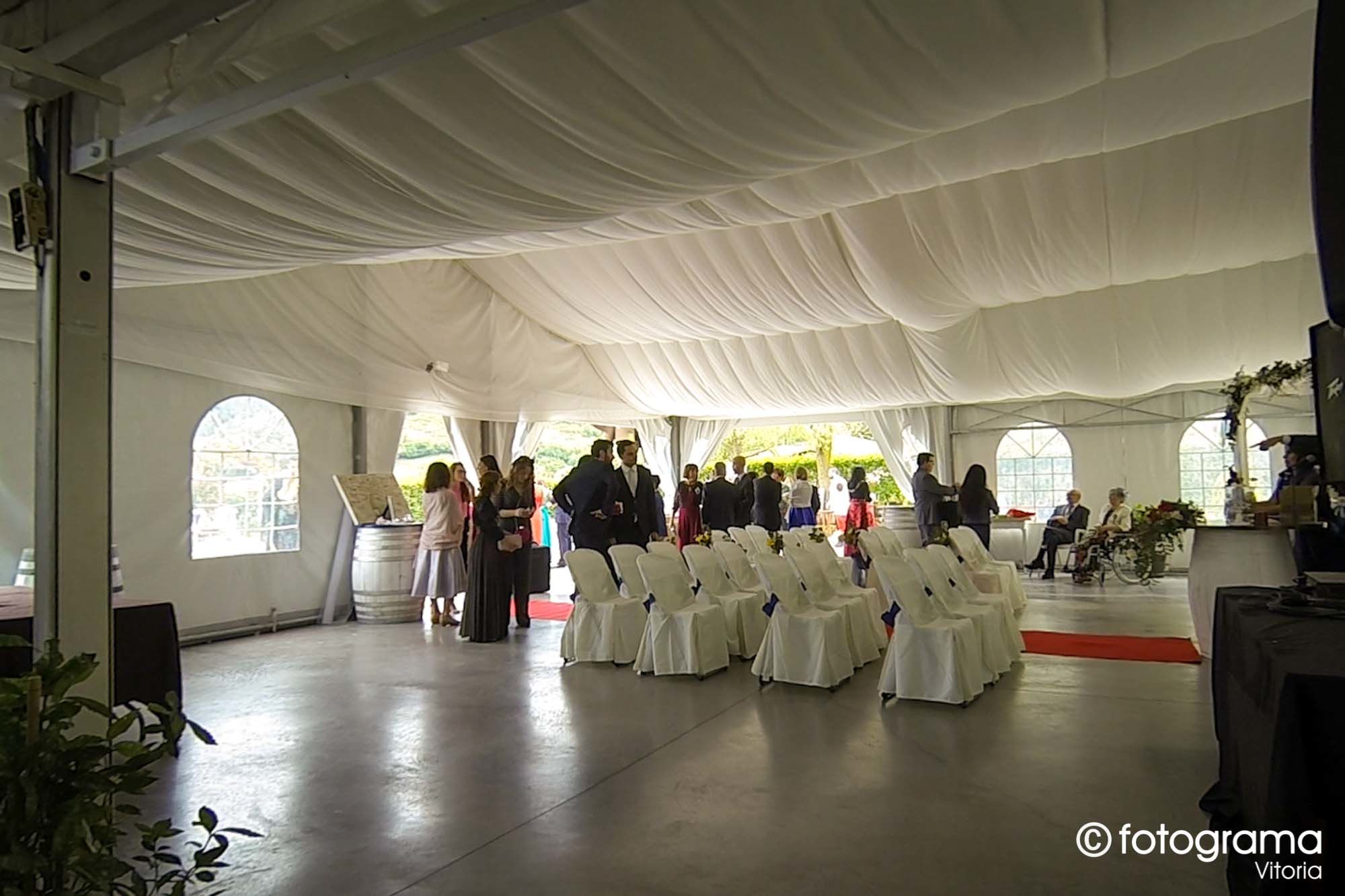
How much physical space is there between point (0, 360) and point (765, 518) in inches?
274

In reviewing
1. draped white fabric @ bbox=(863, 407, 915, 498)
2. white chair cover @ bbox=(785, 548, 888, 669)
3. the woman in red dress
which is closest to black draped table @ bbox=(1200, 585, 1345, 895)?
white chair cover @ bbox=(785, 548, 888, 669)

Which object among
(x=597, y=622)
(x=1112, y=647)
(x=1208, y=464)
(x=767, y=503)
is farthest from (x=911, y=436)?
(x=597, y=622)

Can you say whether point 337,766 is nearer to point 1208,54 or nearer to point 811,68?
point 811,68

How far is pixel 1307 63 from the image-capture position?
4.98 meters

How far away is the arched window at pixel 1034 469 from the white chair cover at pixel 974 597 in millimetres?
7411

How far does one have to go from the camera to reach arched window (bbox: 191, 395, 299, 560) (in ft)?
23.6

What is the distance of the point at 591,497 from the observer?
22.9 ft

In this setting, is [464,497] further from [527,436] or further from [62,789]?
[62,789]

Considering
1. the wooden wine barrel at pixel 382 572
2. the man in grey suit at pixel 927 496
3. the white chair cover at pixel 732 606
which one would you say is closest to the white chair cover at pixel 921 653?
the white chair cover at pixel 732 606

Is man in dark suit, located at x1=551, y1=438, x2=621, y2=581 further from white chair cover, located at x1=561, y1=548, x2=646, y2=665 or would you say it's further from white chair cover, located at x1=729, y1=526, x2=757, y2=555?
white chair cover, located at x1=729, y1=526, x2=757, y2=555

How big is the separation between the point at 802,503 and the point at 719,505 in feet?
12.6

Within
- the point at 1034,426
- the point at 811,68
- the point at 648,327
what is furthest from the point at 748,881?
the point at 1034,426

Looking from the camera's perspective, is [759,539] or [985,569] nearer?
[985,569]

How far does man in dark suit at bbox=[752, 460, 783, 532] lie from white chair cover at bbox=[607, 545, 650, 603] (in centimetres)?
343
